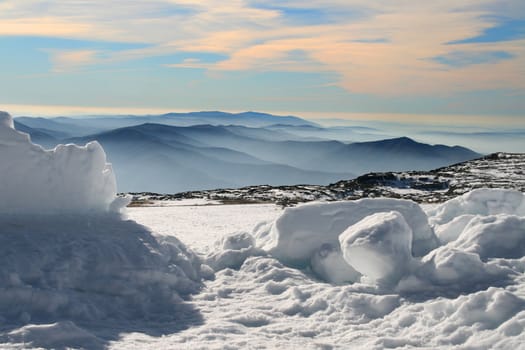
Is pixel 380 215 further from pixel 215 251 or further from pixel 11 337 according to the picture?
pixel 11 337

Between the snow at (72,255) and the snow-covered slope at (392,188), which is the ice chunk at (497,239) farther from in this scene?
the snow-covered slope at (392,188)

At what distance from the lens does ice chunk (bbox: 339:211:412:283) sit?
14.5 metres

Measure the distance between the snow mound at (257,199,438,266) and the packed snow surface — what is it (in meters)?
0.04

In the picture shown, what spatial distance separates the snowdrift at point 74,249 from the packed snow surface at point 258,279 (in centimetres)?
4

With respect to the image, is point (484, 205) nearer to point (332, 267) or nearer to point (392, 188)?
point (332, 267)

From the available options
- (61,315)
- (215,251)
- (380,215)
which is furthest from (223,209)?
(61,315)

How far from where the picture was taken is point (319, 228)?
17.8 meters

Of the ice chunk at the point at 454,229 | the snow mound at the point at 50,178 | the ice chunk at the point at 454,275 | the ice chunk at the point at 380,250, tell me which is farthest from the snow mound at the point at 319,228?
the snow mound at the point at 50,178

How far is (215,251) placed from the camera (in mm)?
18250

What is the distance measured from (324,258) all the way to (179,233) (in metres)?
9.29

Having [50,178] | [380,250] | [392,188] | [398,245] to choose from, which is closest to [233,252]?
[380,250]

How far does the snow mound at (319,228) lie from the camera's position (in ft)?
57.6

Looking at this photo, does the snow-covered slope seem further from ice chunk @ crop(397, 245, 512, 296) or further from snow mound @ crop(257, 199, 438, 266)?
ice chunk @ crop(397, 245, 512, 296)

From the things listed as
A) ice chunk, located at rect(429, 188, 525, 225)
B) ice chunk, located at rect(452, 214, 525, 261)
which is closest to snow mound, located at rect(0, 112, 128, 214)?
ice chunk, located at rect(452, 214, 525, 261)
